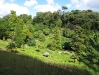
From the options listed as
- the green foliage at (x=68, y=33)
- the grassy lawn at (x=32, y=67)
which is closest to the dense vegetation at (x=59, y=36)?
the green foliage at (x=68, y=33)

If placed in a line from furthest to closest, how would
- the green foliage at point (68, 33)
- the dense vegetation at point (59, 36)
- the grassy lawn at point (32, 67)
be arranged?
the green foliage at point (68, 33) → the dense vegetation at point (59, 36) → the grassy lawn at point (32, 67)

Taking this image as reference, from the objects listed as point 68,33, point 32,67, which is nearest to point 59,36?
point 68,33

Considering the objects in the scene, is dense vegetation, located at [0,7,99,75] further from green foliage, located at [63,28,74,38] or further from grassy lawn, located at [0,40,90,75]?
grassy lawn, located at [0,40,90,75]

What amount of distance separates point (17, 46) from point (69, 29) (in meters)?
37.4

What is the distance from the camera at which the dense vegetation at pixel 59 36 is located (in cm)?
1638

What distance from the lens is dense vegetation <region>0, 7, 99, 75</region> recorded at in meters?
16.4

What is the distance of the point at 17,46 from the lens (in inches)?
2025

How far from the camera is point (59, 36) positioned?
194 feet

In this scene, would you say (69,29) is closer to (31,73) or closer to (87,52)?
(87,52)

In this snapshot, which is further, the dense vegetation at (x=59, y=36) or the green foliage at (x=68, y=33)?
the green foliage at (x=68, y=33)

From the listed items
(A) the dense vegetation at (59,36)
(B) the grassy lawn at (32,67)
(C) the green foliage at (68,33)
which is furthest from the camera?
(C) the green foliage at (68,33)

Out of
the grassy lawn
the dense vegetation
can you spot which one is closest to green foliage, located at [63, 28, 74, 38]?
the dense vegetation

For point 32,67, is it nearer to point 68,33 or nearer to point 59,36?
point 59,36

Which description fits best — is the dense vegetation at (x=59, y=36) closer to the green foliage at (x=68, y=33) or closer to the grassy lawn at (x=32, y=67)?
the green foliage at (x=68, y=33)
